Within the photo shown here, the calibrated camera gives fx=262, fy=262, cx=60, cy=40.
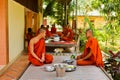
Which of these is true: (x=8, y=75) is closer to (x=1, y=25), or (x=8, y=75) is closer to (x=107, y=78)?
(x=1, y=25)

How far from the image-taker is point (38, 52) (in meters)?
3.84

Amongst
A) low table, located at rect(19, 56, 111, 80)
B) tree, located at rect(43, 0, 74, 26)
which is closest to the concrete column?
low table, located at rect(19, 56, 111, 80)

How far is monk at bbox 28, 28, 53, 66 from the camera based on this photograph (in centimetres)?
374

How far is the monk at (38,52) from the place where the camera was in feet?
12.3

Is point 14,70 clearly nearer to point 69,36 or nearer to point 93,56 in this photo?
point 69,36

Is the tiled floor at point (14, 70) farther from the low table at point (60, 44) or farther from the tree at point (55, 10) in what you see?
the tree at point (55, 10)

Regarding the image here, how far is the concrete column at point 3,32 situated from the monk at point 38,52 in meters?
2.48

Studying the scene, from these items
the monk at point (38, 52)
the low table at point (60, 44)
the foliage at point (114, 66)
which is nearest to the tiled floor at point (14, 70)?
the monk at point (38, 52)

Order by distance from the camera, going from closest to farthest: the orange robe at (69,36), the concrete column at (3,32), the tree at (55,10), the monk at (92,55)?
the monk at (92,55) < the concrete column at (3,32) < the orange robe at (69,36) < the tree at (55,10)

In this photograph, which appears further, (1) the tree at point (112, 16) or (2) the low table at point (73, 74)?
(1) the tree at point (112, 16)

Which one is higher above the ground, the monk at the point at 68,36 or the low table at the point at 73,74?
the monk at the point at 68,36

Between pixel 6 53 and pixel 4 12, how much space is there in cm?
97

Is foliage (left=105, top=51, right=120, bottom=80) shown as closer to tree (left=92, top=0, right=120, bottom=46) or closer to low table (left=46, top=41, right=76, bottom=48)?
low table (left=46, top=41, right=76, bottom=48)

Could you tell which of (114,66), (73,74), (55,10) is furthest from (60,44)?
(55,10)
